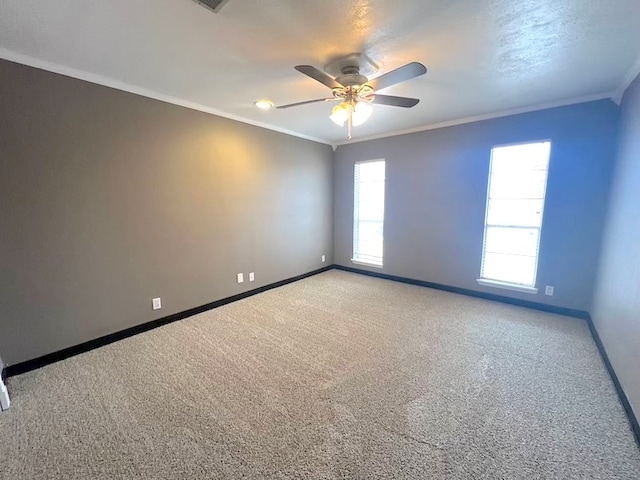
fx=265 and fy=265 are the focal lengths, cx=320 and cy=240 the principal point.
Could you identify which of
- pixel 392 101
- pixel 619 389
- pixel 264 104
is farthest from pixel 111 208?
pixel 619 389

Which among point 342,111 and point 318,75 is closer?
point 318,75

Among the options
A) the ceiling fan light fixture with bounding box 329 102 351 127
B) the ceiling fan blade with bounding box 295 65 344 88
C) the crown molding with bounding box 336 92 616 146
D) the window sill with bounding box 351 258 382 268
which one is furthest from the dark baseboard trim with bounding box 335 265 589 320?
the ceiling fan blade with bounding box 295 65 344 88

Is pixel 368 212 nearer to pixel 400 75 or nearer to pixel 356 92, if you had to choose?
pixel 356 92

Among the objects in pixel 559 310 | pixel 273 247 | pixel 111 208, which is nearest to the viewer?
pixel 111 208

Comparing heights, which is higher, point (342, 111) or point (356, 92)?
Answer: point (356, 92)

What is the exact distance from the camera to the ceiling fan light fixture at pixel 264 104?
2977 millimetres

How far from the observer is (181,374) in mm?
2148

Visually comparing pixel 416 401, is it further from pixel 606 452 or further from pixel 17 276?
pixel 17 276

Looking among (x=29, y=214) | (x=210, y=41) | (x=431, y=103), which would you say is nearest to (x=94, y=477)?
(x=29, y=214)

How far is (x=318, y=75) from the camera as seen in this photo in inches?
72.4

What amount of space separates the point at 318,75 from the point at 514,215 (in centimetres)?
320

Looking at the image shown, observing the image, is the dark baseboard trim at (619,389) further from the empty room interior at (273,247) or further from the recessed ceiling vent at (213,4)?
the recessed ceiling vent at (213,4)

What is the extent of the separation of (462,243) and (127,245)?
13.9 ft

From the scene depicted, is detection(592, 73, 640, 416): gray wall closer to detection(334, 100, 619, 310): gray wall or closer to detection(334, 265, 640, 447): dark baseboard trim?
detection(334, 265, 640, 447): dark baseboard trim
